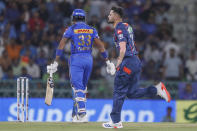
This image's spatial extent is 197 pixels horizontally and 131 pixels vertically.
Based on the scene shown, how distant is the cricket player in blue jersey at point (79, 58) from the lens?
37.8ft

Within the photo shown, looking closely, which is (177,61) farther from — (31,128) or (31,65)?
(31,128)

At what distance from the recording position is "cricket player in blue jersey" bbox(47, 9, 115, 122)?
11516 millimetres

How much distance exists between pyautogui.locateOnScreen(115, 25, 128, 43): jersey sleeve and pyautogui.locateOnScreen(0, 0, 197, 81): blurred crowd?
723 centimetres

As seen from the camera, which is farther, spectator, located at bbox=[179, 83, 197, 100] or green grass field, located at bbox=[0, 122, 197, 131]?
spectator, located at bbox=[179, 83, 197, 100]

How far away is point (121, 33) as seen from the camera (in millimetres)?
10719

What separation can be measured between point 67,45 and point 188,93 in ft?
13.8

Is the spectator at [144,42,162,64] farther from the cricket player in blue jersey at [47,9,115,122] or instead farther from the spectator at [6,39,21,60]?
the cricket player in blue jersey at [47,9,115,122]

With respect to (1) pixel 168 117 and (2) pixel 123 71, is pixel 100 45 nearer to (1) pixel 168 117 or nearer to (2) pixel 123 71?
(2) pixel 123 71

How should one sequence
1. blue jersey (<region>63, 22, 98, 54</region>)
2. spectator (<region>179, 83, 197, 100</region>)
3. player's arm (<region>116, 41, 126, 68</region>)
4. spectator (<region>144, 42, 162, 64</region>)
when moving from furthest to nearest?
spectator (<region>144, 42, 162, 64</region>) → spectator (<region>179, 83, 197, 100</region>) → blue jersey (<region>63, 22, 98, 54</region>) → player's arm (<region>116, 41, 126, 68</region>)

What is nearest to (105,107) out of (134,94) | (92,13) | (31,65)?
(31,65)

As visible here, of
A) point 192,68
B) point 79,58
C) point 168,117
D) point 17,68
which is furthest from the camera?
point 192,68

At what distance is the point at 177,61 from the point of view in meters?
18.8

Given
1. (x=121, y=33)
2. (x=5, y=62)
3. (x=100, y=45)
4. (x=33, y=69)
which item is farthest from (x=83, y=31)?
(x=5, y=62)

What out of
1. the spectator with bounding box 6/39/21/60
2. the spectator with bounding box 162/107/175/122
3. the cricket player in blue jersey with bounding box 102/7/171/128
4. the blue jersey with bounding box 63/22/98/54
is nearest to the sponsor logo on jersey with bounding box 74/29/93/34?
the blue jersey with bounding box 63/22/98/54
